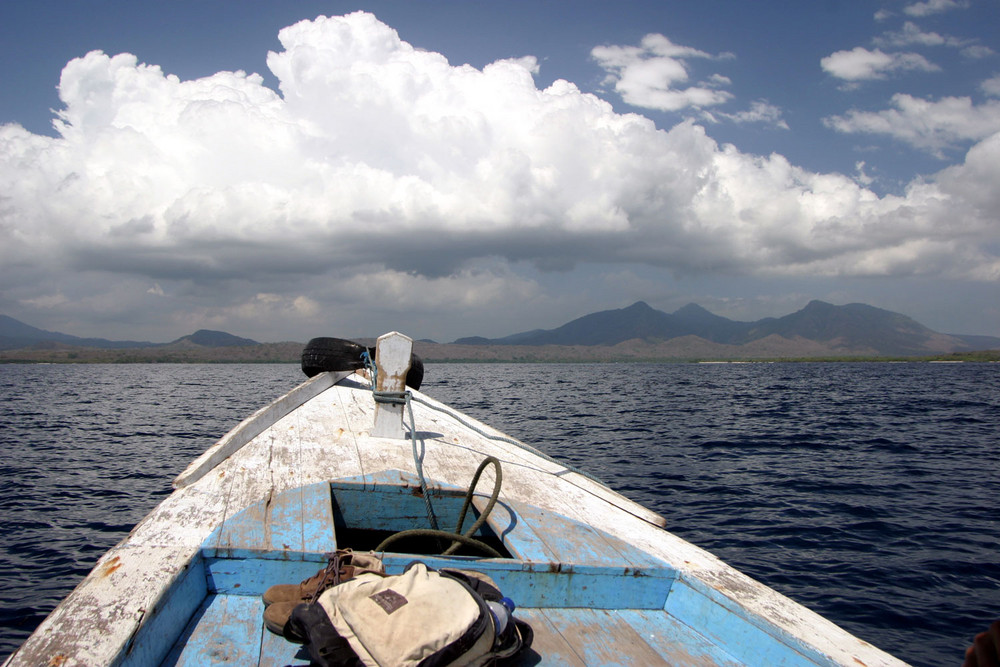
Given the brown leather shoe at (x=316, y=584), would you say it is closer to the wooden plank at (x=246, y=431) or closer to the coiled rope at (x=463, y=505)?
the coiled rope at (x=463, y=505)

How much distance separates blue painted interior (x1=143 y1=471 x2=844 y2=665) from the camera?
2658 mm

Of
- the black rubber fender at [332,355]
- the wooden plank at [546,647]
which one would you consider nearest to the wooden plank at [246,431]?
the black rubber fender at [332,355]

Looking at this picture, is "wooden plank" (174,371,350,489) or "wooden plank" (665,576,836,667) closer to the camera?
"wooden plank" (665,576,836,667)

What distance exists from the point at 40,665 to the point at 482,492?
10.2 ft

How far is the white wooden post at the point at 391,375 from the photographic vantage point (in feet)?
19.1

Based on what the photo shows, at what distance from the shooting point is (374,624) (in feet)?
7.46

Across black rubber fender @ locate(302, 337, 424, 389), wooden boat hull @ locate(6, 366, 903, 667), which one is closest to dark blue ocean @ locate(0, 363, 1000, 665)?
wooden boat hull @ locate(6, 366, 903, 667)

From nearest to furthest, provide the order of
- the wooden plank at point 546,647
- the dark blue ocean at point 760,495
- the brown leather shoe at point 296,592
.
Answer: the wooden plank at point 546,647 → the brown leather shoe at point 296,592 → the dark blue ocean at point 760,495

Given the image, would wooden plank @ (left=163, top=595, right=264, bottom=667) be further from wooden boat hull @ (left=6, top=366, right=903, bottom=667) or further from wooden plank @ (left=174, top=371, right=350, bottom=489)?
wooden plank @ (left=174, top=371, right=350, bottom=489)

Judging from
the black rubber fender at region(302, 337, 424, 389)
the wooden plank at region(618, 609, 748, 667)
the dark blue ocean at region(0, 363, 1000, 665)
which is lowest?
the dark blue ocean at region(0, 363, 1000, 665)

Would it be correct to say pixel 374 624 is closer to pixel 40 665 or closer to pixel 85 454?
pixel 40 665

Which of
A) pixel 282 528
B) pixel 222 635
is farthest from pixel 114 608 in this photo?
pixel 282 528

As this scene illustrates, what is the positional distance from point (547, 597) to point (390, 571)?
841 millimetres

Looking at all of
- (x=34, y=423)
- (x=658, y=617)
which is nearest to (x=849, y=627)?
(x=658, y=617)
